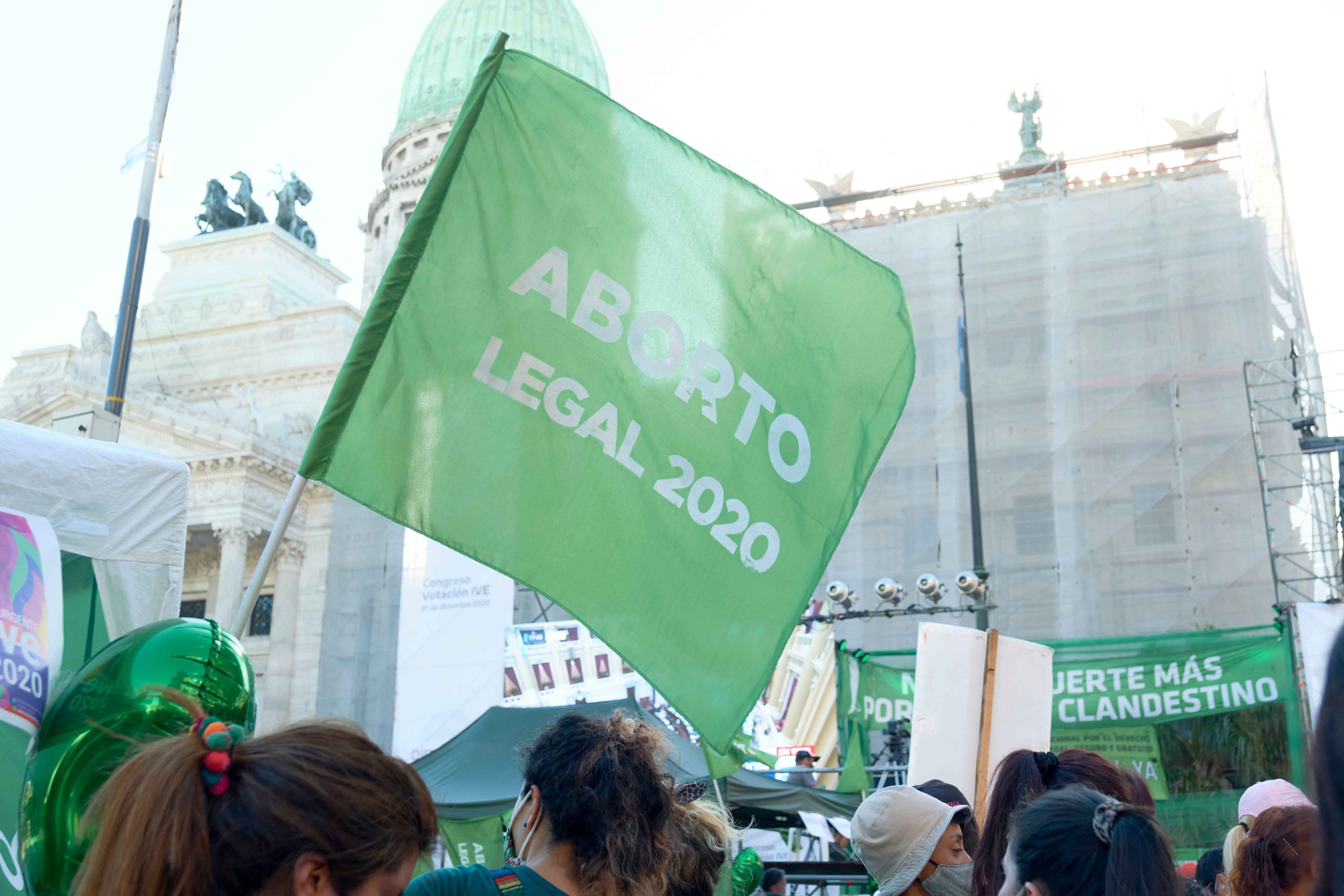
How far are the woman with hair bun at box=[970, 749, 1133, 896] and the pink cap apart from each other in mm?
709

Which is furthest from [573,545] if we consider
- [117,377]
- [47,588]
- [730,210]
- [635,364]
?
[117,377]

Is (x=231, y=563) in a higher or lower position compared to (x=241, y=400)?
lower

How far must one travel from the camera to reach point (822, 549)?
12.7 ft

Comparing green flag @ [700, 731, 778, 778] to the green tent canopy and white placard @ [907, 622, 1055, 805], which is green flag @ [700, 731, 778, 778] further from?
the green tent canopy

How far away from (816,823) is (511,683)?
11.6 m

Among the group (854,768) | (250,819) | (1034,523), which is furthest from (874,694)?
(250,819)

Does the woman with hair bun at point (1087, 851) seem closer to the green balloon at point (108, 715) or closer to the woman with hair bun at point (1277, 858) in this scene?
the woman with hair bun at point (1277, 858)

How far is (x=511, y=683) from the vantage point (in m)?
22.4

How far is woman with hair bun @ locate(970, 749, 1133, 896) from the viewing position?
9.79 ft

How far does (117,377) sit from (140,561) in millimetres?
2008

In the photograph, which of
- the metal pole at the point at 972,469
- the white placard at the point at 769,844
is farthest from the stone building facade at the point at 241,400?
the white placard at the point at 769,844

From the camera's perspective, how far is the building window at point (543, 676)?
22281mm

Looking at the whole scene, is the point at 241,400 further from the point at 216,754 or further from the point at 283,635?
the point at 216,754

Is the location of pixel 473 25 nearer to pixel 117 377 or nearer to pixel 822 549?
pixel 117 377
